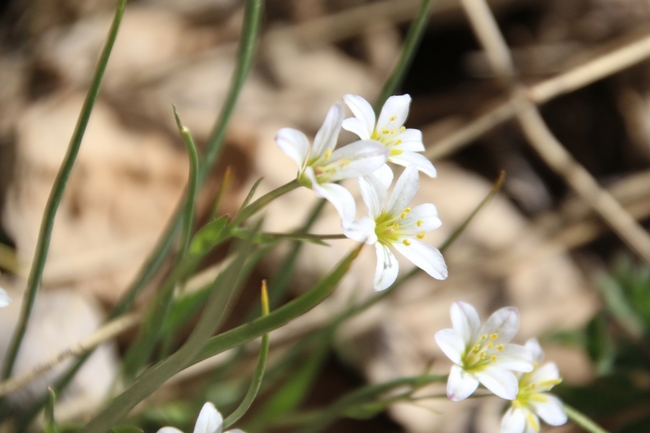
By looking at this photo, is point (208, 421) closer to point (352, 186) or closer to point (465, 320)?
point (465, 320)

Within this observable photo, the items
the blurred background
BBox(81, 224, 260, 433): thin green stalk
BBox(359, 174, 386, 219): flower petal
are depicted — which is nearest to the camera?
BBox(81, 224, 260, 433): thin green stalk

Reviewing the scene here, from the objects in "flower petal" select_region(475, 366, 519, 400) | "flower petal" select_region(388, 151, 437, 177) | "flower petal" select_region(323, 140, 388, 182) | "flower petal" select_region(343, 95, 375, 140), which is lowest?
"flower petal" select_region(475, 366, 519, 400)

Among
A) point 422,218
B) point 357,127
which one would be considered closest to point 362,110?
point 357,127

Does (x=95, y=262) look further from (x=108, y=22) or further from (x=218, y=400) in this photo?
(x=108, y=22)

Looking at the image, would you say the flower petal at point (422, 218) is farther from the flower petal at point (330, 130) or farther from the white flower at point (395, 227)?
the flower petal at point (330, 130)

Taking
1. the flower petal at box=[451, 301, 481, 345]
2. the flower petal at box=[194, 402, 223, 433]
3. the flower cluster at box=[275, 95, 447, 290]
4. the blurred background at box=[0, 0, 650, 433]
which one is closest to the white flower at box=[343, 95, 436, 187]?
the flower cluster at box=[275, 95, 447, 290]

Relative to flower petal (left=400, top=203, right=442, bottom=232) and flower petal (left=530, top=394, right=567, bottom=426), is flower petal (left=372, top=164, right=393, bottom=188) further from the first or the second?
flower petal (left=530, top=394, right=567, bottom=426)

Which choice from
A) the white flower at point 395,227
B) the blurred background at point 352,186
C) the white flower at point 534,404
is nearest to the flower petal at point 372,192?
the white flower at point 395,227
